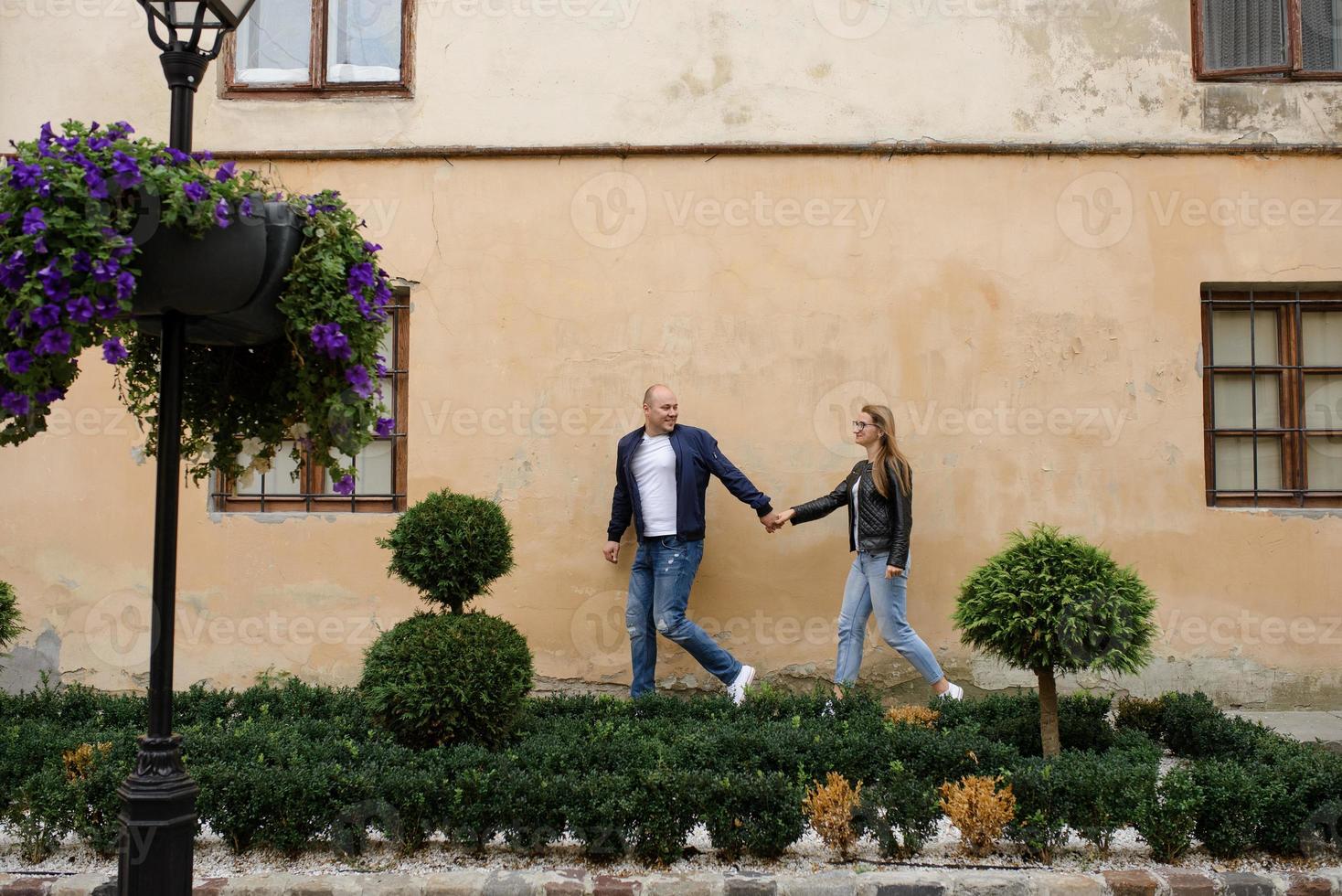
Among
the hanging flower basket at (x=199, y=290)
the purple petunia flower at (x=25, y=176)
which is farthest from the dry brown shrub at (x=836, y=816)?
the purple petunia flower at (x=25, y=176)

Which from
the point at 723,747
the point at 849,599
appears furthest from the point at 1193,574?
the point at 723,747

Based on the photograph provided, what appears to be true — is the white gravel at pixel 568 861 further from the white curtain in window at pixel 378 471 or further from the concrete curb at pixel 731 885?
the white curtain in window at pixel 378 471

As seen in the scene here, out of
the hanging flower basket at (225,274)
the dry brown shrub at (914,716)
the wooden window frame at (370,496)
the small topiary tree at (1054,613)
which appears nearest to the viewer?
the hanging flower basket at (225,274)

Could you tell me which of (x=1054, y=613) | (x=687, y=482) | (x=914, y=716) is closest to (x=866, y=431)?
(x=687, y=482)

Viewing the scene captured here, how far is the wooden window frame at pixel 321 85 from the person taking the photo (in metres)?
7.67

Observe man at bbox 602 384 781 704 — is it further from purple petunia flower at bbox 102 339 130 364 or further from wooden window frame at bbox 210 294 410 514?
purple petunia flower at bbox 102 339 130 364

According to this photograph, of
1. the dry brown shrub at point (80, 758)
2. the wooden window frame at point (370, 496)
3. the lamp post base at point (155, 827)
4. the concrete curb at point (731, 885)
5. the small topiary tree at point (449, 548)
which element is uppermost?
the wooden window frame at point (370, 496)

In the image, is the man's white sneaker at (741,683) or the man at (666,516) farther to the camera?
the man at (666,516)

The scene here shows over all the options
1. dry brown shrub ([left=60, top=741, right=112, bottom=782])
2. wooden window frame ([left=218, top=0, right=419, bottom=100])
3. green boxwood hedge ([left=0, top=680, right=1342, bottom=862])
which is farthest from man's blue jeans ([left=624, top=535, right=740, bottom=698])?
wooden window frame ([left=218, top=0, right=419, bottom=100])

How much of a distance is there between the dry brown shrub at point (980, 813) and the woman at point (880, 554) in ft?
6.93

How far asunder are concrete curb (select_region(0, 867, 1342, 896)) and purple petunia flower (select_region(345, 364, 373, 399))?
1.89 meters

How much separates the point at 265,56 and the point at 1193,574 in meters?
7.41

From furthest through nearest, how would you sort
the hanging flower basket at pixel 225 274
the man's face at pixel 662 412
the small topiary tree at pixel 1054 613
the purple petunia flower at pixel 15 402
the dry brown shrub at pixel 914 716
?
the man's face at pixel 662 412 → the dry brown shrub at pixel 914 716 → the small topiary tree at pixel 1054 613 → the hanging flower basket at pixel 225 274 → the purple petunia flower at pixel 15 402

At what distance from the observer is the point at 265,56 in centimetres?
785
